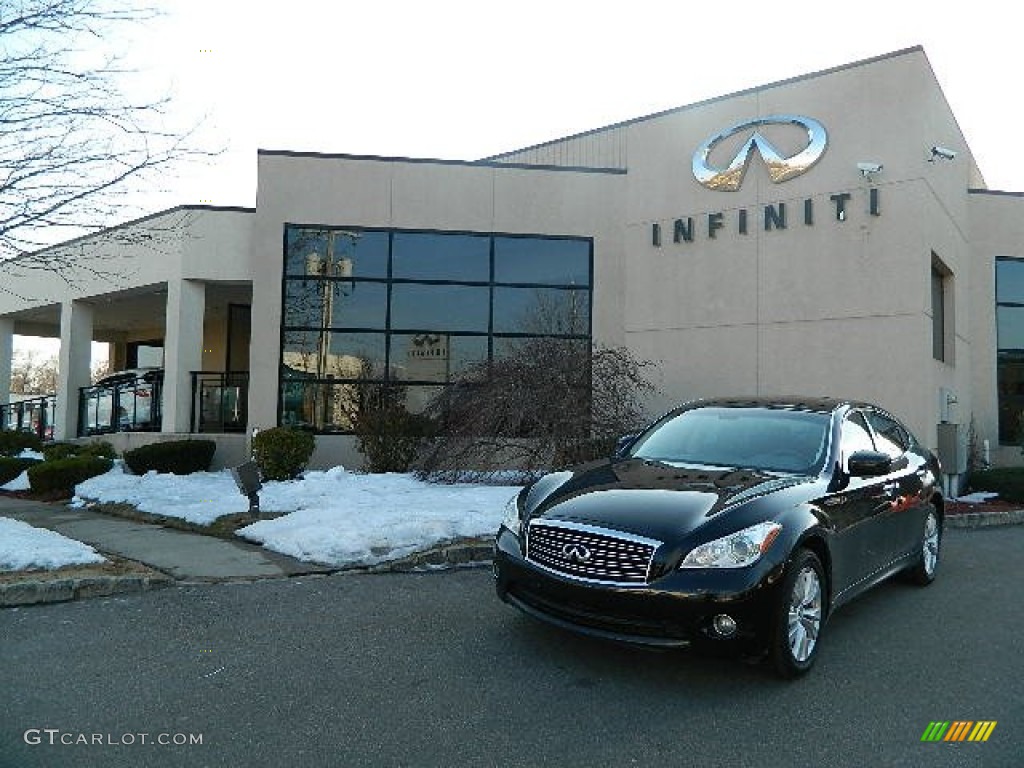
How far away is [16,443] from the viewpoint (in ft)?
60.4

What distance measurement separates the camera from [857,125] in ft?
42.4

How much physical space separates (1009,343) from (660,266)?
7.84m

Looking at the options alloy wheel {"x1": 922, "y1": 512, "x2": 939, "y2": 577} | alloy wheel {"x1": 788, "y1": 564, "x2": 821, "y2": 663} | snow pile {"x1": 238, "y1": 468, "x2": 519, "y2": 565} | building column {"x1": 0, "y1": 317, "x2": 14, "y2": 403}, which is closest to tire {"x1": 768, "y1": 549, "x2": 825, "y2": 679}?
alloy wheel {"x1": 788, "y1": 564, "x2": 821, "y2": 663}

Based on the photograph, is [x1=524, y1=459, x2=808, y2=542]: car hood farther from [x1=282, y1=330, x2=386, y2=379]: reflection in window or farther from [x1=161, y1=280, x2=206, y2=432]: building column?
[x1=161, y1=280, x2=206, y2=432]: building column

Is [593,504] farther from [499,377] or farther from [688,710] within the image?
[499,377]

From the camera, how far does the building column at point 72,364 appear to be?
1850 cm

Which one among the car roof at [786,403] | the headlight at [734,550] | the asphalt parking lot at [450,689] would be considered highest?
Answer: the car roof at [786,403]

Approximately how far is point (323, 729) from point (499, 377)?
799 centimetres

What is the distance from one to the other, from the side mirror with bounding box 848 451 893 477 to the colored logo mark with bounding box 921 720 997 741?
170 cm

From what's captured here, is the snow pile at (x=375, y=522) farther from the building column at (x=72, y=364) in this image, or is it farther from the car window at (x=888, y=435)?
the building column at (x=72, y=364)

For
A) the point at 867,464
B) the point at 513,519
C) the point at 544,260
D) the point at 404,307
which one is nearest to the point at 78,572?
the point at 513,519

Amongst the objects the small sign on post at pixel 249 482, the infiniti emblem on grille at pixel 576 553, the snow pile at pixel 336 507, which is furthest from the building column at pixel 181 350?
the infiniti emblem on grille at pixel 576 553

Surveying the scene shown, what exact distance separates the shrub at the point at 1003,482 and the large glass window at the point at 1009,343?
3157 mm

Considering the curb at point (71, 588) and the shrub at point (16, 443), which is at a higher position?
the shrub at point (16, 443)
